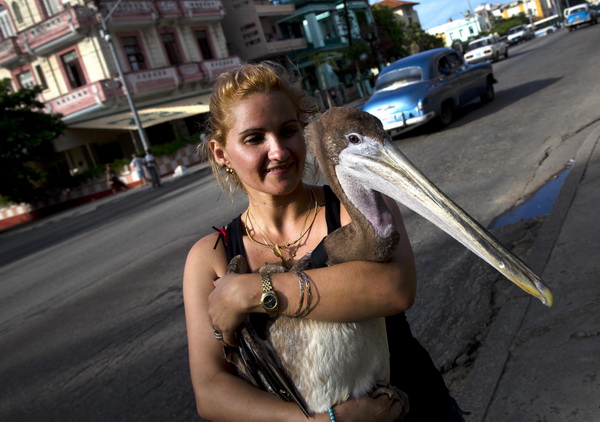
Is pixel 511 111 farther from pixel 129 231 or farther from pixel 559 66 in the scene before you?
pixel 129 231

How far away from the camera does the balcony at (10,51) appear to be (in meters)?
27.7

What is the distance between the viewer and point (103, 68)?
26906 mm

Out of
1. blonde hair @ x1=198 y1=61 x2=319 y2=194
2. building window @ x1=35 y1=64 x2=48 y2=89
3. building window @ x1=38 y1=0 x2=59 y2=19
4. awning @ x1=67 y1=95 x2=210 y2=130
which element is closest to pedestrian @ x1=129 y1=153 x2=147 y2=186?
awning @ x1=67 y1=95 x2=210 y2=130

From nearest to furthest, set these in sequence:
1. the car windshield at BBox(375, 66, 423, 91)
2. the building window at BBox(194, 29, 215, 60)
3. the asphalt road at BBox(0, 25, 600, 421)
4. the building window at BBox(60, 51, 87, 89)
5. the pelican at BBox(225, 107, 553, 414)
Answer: the pelican at BBox(225, 107, 553, 414)
the asphalt road at BBox(0, 25, 600, 421)
the car windshield at BBox(375, 66, 423, 91)
the building window at BBox(60, 51, 87, 89)
the building window at BBox(194, 29, 215, 60)

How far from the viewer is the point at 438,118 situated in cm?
1194

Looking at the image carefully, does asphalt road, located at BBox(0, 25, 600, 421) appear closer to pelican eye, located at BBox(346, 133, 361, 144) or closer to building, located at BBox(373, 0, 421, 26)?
pelican eye, located at BBox(346, 133, 361, 144)

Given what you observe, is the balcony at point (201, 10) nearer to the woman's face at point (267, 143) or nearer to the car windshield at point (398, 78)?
the car windshield at point (398, 78)

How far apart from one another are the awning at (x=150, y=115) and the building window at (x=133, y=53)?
2364 millimetres

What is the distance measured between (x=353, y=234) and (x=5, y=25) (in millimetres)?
32845

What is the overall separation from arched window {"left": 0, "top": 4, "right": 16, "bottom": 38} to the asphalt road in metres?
21.1

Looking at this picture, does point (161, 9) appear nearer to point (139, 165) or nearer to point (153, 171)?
point (139, 165)

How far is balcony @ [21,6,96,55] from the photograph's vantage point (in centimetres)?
2578

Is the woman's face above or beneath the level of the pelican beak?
above

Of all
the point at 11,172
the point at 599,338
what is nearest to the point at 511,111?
the point at 599,338
